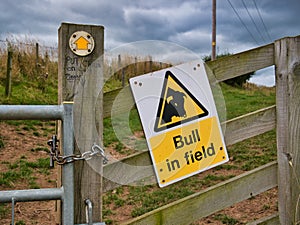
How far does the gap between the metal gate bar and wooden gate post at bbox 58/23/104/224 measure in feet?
0.30

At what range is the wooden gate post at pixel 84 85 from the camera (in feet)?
5.50

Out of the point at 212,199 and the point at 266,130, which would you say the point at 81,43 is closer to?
the point at 212,199

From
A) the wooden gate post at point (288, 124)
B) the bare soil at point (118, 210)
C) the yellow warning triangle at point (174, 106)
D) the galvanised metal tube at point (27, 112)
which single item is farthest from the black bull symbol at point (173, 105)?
the bare soil at point (118, 210)

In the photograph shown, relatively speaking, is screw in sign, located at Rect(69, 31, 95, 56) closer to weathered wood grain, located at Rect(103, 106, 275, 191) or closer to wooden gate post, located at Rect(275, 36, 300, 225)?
weathered wood grain, located at Rect(103, 106, 275, 191)

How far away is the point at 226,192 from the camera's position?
2.20 m

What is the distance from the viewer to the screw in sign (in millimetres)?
1684

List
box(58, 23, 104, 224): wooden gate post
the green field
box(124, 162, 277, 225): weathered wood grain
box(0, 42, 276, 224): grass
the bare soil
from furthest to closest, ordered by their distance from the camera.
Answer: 1. the green field
2. box(0, 42, 276, 224): grass
3. the bare soil
4. box(124, 162, 277, 225): weathered wood grain
5. box(58, 23, 104, 224): wooden gate post

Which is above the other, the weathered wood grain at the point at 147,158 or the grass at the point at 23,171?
the grass at the point at 23,171

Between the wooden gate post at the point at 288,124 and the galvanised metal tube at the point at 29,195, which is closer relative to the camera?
the galvanised metal tube at the point at 29,195

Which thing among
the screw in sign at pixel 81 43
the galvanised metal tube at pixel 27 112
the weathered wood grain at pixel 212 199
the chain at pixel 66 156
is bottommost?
the weathered wood grain at pixel 212 199

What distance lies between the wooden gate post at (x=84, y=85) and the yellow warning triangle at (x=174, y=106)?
1.12 feet

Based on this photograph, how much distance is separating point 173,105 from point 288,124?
0.79 meters

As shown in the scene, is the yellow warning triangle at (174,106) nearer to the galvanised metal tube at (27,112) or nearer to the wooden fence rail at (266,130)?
the wooden fence rail at (266,130)

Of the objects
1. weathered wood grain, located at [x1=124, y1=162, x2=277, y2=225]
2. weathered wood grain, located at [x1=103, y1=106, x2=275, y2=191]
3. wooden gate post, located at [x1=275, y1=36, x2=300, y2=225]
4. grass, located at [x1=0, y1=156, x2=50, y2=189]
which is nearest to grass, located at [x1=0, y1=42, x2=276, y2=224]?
grass, located at [x1=0, y1=156, x2=50, y2=189]
